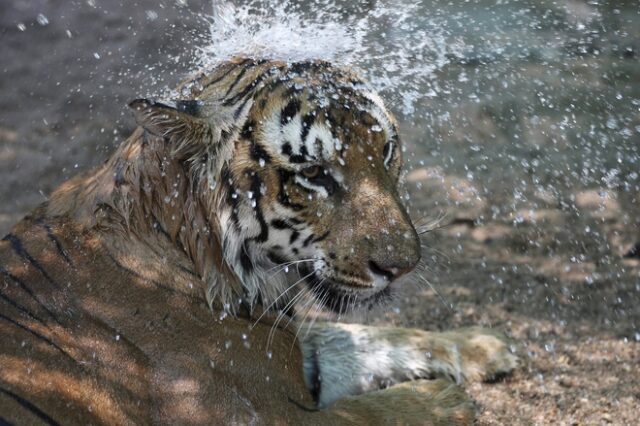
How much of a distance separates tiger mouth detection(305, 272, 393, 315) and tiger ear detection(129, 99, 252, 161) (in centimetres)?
45

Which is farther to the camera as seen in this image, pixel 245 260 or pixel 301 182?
pixel 245 260

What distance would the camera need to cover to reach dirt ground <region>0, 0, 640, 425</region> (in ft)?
9.93

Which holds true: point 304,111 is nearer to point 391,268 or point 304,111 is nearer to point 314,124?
point 314,124

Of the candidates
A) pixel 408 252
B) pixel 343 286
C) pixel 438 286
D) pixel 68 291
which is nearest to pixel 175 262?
pixel 68 291

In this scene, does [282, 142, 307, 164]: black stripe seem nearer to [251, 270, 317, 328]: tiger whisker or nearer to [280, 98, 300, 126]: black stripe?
[280, 98, 300, 126]: black stripe

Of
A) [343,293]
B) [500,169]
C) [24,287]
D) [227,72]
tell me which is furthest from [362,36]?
[24,287]

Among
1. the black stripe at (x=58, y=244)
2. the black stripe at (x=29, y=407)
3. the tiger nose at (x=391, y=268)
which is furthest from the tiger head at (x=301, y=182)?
the black stripe at (x=29, y=407)

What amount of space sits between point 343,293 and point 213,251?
388mm

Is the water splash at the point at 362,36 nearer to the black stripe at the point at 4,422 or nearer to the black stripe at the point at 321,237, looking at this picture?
the black stripe at the point at 321,237

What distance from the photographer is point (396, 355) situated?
2.99 metres

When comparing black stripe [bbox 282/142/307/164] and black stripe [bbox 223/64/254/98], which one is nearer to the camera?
black stripe [bbox 282/142/307/164]

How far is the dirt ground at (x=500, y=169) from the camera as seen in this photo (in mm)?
3025

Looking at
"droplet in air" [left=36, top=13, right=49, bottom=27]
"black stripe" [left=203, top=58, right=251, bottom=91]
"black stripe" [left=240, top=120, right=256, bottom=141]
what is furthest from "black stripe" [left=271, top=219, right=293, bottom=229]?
"droplet in air" [left=36, top=13, right=49, bottom=27]

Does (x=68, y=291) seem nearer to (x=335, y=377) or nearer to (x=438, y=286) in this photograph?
(x=335, y=377)
